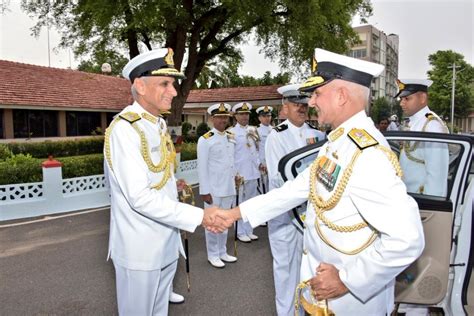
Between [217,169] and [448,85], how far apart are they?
161 ft

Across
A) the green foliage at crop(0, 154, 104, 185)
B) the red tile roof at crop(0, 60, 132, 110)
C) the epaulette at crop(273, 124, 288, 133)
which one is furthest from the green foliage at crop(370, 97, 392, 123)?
the epaulette at crop(273, 124, 288, 133)

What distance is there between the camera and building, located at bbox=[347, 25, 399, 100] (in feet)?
217

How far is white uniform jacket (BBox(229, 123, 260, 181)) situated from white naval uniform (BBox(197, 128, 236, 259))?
1141mm

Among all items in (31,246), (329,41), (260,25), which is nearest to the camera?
(31,246)

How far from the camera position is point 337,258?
1.70m

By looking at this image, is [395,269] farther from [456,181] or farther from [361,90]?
[456,181]

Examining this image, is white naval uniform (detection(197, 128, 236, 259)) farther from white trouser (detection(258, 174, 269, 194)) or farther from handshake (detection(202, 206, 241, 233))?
handshake (detection(202, 206, 241, 233))

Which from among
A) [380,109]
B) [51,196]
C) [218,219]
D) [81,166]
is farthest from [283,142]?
[380,109]

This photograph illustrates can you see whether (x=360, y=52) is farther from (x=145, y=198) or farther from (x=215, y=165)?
(x=145, y=198)

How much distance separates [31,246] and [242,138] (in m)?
3.65

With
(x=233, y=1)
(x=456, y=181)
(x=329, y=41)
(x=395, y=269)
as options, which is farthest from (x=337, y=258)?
(x=329, y=41)

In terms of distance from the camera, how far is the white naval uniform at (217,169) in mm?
5000

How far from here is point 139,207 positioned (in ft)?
7.00

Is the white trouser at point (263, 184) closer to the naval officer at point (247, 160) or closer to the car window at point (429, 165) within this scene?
the naval officer at point (247, 160)
